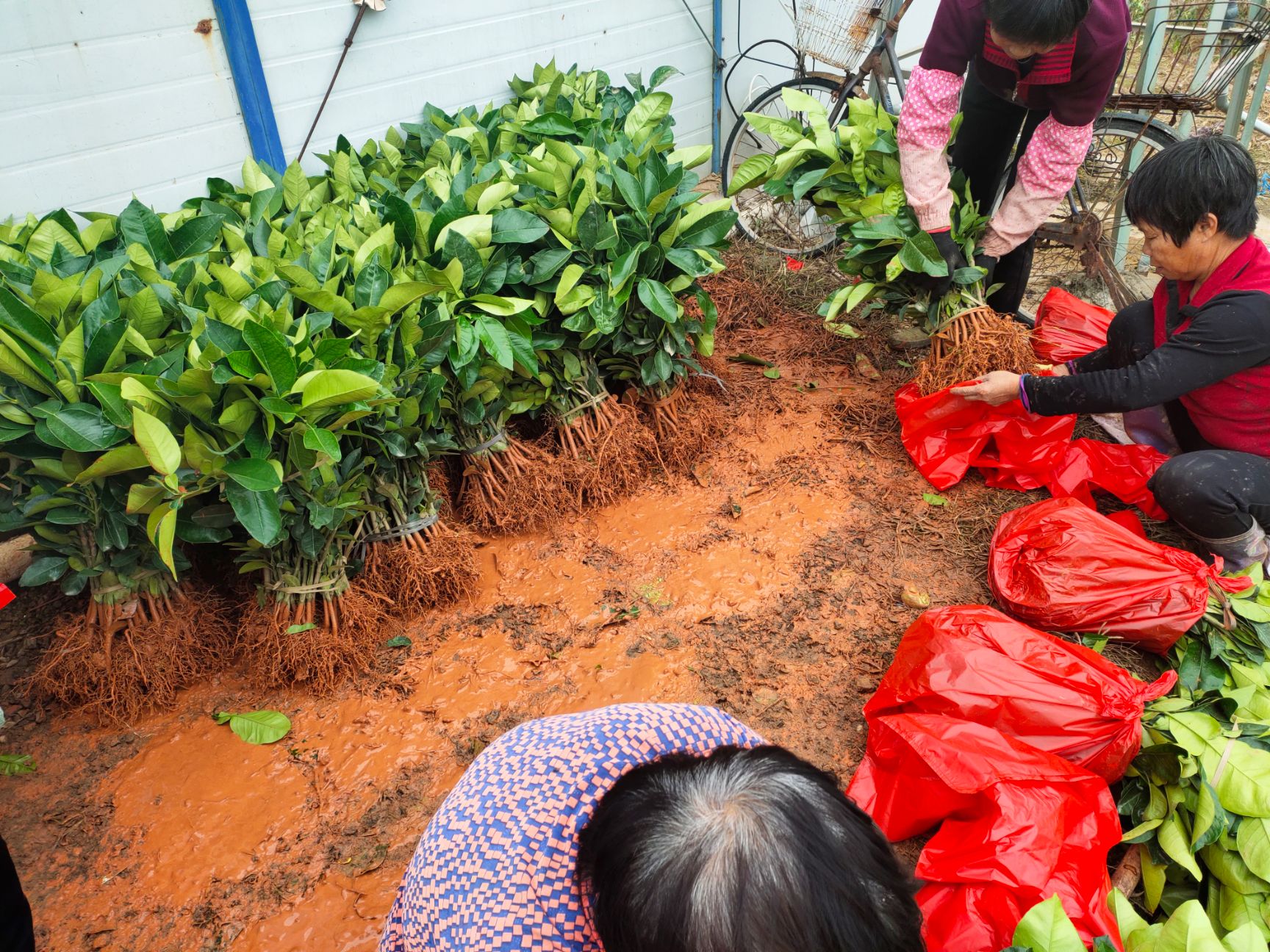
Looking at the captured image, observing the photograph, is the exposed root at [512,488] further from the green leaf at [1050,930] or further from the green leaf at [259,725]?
the green leaf at [1050,930]

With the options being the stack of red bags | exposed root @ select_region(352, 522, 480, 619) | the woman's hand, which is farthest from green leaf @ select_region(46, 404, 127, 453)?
the woman's hand

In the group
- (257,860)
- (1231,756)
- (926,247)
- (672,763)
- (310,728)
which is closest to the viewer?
(672,763)

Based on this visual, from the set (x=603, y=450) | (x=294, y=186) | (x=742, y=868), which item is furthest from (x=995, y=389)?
(x=294, y=186)

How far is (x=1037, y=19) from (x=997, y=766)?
2.16m

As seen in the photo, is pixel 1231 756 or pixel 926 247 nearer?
pixel 1231 756

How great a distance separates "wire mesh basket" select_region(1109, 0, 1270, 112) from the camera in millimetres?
3609

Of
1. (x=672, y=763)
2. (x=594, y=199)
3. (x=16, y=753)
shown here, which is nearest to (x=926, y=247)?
(x=594, y=199)

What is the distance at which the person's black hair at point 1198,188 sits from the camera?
2240 millimetres

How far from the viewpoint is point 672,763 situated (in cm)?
97

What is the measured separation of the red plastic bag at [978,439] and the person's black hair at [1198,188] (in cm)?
76

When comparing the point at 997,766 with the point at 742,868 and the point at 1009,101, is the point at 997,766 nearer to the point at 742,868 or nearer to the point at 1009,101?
the point at 742,868

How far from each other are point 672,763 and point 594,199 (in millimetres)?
2225

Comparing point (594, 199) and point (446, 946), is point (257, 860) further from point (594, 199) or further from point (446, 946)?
point (594, 199)

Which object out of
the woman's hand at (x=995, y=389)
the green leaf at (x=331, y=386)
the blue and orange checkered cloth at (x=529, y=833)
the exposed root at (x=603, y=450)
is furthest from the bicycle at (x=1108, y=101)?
the blue and orange checkered cloth at (x=529, y=833)
